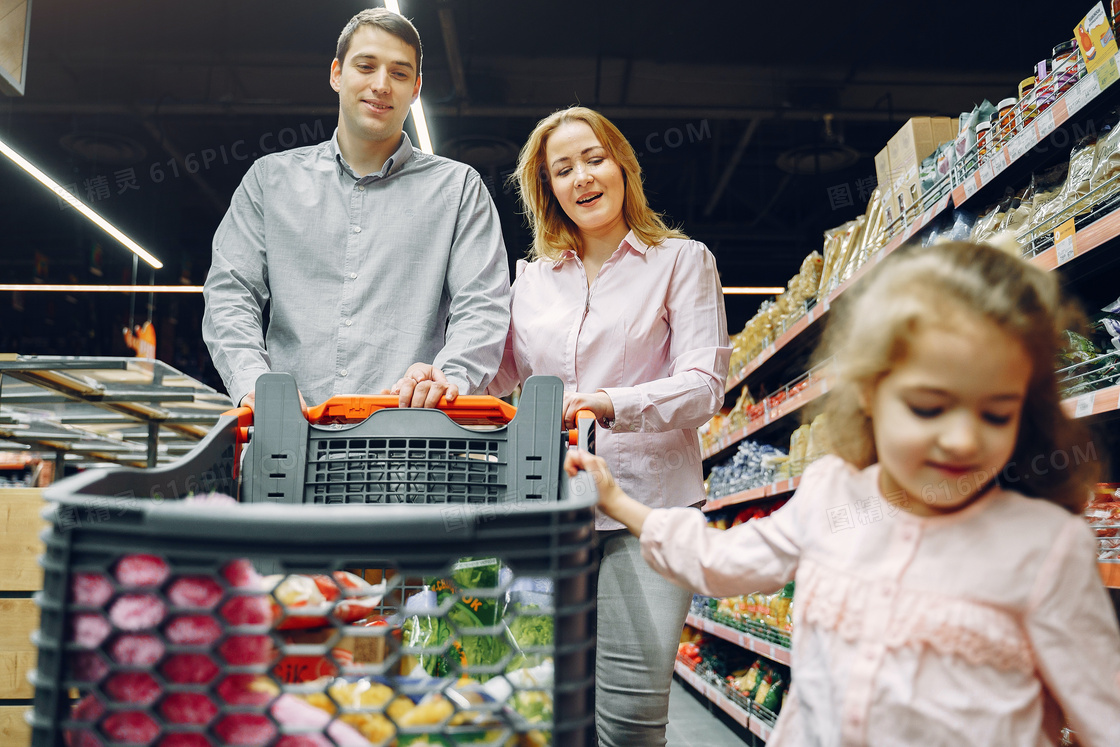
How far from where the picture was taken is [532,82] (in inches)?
247

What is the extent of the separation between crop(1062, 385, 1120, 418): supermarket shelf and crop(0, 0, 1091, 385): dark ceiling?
322cm

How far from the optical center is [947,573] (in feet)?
2.77

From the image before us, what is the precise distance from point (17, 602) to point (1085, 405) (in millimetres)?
2765

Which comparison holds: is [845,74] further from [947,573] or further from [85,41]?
[947,573]

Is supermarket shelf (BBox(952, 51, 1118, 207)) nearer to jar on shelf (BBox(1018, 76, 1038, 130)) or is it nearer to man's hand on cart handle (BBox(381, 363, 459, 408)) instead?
jar on shelf (BBox(1018, 76, 1038, 130))

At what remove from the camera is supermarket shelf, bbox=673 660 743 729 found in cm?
335

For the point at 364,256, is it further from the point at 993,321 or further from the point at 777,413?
the point at 777,413

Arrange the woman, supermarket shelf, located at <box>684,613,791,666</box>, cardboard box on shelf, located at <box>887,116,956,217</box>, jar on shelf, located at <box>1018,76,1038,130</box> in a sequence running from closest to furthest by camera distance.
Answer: the woman → jar on shelf, located at <box>1018,76,1038,130</box> → cardboard box on shelf, located at <box>887,116,956,217</box> → supermarket shelf, located at <box>684,613,791,666</box>

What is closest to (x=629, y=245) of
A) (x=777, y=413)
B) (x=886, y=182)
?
(x=886, y=182)

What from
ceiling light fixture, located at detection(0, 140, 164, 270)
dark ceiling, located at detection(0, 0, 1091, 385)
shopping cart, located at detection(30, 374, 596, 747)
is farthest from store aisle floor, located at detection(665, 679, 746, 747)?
ceiling light fixture, located at detection(0, 140, 164, 270)

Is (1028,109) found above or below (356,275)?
above

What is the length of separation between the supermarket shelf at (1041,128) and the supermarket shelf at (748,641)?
165 cm

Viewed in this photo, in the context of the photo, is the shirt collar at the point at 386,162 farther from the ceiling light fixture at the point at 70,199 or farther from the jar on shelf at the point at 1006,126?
the ceiling light fixture at the point at 70,199

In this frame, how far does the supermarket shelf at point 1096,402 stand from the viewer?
1558 millimetres
